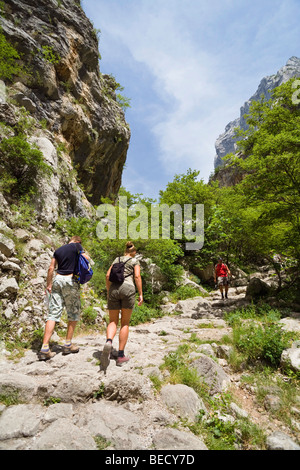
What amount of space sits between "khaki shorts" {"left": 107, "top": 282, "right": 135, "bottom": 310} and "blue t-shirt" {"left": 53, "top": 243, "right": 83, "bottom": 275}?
100cm

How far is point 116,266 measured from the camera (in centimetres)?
424

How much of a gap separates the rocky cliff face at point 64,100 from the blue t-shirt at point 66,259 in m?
5.05

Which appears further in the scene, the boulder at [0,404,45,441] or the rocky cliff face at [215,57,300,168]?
the rocky cliff face at [215,57,300,168]

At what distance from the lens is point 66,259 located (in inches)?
179

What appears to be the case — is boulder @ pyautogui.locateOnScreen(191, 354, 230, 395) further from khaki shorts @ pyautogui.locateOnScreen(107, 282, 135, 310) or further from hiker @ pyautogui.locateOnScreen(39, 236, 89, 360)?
hiker @ pyautogui.locateOnScreen(39, 236, 89, 360)

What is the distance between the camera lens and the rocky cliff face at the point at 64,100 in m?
11.6

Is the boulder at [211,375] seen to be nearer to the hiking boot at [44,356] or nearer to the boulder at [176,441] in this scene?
the boulder at [176,441]

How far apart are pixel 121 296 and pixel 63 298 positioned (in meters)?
1.29

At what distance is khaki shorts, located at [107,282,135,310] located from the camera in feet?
13.4

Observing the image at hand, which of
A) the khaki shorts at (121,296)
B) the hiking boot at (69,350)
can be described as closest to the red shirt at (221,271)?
the khaki shorts at (121,296)

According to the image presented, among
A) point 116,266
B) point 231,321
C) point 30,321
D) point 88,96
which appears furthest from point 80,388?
point 88,96

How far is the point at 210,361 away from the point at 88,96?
21661 mm

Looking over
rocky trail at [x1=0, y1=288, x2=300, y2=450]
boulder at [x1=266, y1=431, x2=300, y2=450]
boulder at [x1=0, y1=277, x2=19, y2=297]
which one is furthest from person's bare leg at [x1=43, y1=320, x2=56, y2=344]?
boulder at [x1=266, y1=431, x2=300, y2=450]

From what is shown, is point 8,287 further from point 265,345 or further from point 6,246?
point 265,345
